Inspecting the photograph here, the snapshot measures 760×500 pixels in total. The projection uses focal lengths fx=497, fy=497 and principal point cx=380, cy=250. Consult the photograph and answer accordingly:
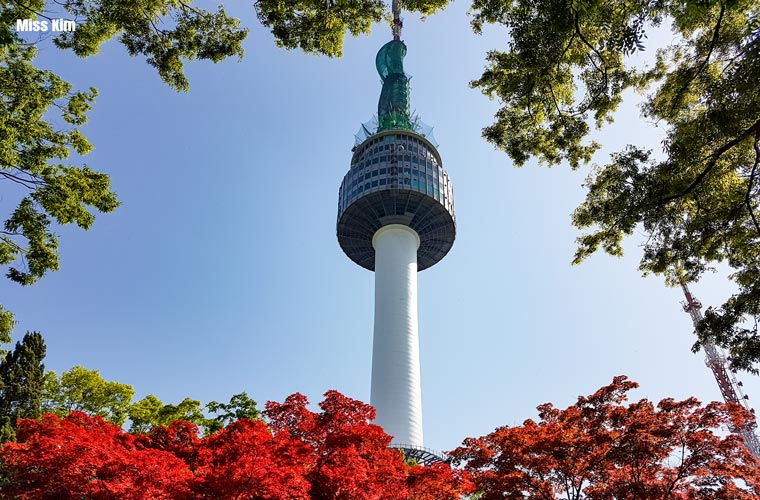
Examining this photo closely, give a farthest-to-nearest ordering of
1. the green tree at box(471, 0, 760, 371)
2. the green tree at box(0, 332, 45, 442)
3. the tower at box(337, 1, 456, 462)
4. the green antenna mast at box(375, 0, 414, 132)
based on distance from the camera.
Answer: the green antenna mast at box(375, 0, 414, 132) < the tower at box(337, 1, 456, 462) < the green tree at box(0, 332, 45, 442) < the green tree at box(471, 0, 760, 371)

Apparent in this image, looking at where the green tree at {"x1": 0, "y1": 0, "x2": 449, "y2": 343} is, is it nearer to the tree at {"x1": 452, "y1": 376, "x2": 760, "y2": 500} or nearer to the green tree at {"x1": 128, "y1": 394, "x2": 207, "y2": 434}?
the tree at {"x1": 452, "y1": 376, "x2": 760, "y2": 500}

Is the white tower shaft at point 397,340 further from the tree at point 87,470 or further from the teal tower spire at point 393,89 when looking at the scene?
the tree at point 87,470

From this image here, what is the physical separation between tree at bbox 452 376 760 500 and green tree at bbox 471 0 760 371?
4863 mm

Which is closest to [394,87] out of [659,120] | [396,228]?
[396,228]

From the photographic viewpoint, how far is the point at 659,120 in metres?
12.4

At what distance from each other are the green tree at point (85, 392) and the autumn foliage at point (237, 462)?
1806 centimetres

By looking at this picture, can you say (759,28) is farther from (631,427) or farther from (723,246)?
(631,427)

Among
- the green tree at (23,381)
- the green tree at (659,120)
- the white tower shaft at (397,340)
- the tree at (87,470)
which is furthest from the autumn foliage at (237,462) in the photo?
the white tower shaft at (397,340)

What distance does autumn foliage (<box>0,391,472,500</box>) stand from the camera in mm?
12219

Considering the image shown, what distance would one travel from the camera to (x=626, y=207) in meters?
12.3

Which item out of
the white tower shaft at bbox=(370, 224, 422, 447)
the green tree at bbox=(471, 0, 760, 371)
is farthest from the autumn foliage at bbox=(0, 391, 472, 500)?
the white tower shaft at bbox=(370, 224, 422, 447)

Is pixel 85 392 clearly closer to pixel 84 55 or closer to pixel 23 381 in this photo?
pixel 23 381

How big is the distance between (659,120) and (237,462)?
13434mm

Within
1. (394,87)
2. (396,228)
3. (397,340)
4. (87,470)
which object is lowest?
(87,470)
